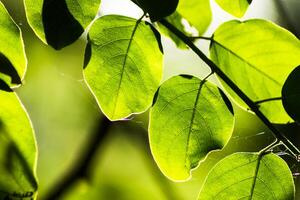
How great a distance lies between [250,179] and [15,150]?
15.7 inches

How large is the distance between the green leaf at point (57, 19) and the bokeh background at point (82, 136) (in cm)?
229

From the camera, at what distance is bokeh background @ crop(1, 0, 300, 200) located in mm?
3252

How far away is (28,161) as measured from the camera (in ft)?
2.91

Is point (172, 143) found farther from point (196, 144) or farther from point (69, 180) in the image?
point (69, 180)

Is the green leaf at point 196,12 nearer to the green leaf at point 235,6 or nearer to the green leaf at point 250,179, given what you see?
the green leaf at point 235,6

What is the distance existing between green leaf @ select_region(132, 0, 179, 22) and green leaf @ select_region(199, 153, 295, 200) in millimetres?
262

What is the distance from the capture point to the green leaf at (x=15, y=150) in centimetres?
87

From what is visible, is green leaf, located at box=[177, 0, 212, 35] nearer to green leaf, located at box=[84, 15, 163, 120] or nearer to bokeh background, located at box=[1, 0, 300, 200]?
green leaf, located at box=[84, 15, 163, 120]

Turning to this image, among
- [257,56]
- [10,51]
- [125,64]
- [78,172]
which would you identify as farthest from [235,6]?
[78,172]

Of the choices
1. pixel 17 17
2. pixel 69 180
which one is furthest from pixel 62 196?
pixel 17 17

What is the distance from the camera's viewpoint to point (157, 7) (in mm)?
793

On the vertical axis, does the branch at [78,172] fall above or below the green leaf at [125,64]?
below

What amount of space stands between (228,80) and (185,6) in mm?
262

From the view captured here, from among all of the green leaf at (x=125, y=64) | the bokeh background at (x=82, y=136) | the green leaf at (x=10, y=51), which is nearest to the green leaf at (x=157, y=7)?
the green leaf at (x=125, y=64)
